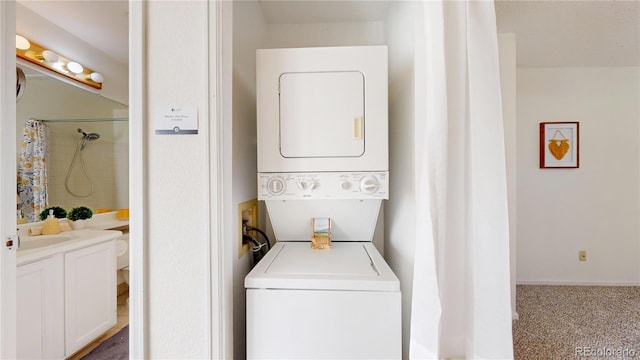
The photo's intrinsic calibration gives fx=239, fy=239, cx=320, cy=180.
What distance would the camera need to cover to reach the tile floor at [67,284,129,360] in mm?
1712

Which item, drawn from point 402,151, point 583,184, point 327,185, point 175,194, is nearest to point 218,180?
point 175,194

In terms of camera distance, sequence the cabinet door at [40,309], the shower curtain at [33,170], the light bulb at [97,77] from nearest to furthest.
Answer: the cabinet door at [40,309] < the shower curtain at [33,170] < the light bulb at [97,77]

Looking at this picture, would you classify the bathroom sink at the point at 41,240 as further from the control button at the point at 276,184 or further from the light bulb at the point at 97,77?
the control button at the point at 276,184

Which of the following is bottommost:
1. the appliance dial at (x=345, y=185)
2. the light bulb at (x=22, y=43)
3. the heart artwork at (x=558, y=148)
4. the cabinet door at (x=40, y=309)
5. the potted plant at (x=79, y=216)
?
the cabinet door at (x=40, y=309)

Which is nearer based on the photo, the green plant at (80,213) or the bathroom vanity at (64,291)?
the bathroom vanity at (64,291)

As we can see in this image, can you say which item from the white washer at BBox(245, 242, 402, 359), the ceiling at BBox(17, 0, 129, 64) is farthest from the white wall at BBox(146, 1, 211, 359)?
the ceiling at BBox(17, 0, 129, 64)

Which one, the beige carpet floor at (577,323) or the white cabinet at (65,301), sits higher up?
the white cabinet at (65,301)

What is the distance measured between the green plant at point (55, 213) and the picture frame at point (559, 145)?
17.2 feet

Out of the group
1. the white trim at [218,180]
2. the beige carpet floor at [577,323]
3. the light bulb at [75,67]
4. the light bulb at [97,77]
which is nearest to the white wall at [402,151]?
the white trim at [218,180]

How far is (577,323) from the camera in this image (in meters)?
2.32

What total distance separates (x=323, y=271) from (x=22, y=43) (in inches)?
106

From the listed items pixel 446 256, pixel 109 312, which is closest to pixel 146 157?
pixel 446 256

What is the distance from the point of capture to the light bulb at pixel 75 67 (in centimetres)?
199

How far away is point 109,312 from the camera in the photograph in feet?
6.19
